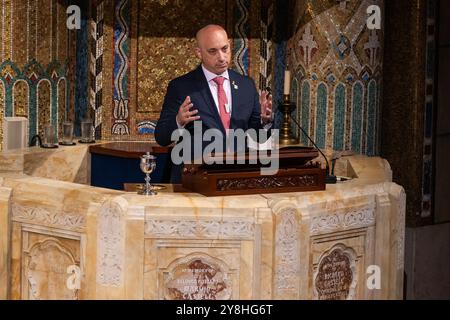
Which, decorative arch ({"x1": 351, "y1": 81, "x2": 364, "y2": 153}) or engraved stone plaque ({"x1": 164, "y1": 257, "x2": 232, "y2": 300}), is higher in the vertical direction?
decorative arch ({"x1": 351, "y1": 81, "x2": 364, "y2": 153})

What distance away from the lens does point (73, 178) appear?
30.2ft

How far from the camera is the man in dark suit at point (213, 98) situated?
797cm

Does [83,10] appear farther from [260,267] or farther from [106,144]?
[260,267]

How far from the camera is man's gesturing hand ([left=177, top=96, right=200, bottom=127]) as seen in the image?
7.45m

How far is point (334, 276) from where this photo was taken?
737cm

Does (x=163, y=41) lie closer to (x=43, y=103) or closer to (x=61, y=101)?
(x=61, y=101)

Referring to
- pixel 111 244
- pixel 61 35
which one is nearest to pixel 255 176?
pixel 111 244

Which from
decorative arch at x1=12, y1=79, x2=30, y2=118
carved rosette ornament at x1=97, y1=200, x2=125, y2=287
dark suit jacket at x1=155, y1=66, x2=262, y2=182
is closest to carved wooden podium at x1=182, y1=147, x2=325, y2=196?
carved rosette ornament at x1=97, y1=200, x2=125, y2=287

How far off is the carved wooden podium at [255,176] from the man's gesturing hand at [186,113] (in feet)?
0.95

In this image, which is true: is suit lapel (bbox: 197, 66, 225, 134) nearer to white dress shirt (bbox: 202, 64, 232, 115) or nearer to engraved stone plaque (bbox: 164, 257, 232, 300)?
white dress shirt (bbox: 202, 64, 232, 115)

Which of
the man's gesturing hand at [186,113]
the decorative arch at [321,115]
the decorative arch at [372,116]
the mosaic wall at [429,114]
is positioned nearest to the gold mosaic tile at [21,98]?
the man's gesturing hand at [186,113]

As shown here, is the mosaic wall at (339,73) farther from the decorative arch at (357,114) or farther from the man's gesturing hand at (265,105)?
the man's gesturing hand at (265,105)

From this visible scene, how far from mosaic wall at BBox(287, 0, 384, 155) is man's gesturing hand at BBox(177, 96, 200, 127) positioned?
2.23 metres

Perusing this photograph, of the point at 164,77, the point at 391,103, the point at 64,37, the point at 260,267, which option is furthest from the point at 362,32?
the point at 260,267
